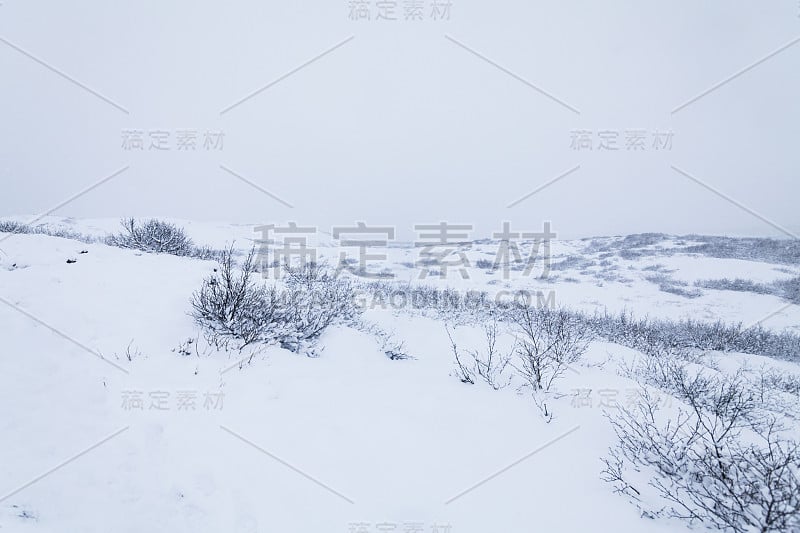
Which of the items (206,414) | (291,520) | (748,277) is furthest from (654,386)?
(748,277)

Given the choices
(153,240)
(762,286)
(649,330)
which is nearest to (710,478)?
(649,330)

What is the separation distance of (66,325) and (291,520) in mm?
Result: 3716

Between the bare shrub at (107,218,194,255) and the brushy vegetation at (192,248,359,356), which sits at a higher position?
the bare shrub at (107,218,194,255)

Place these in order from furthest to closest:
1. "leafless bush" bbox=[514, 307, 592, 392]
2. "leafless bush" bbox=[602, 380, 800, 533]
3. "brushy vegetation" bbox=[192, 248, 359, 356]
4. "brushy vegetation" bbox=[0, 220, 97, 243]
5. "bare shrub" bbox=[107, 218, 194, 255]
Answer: "bare shrub" bbox=[107, 218, 194, 255] → "brushy vegetation" bbox=[0, 220, 97, 243] → "leafless bush" bbox=[514, 307, 592, 392] → "brushy vegetation" bbox=[192, 248, 359, 356] → "leafless bush" bbox=[602, 380, 800, 533]

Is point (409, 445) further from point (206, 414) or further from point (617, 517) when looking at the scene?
point (206, 414)

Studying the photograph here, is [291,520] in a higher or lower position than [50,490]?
lower

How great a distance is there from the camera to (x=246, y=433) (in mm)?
3338

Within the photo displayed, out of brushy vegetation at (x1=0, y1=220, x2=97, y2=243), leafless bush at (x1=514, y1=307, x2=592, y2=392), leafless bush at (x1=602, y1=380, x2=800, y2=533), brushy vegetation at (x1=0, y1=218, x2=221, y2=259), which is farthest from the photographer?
brushy vegetation at (x1=0, y1=218, x2=221, y2=259)

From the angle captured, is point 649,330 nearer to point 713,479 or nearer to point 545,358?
point 545,358

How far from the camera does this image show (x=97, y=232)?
18.8 m

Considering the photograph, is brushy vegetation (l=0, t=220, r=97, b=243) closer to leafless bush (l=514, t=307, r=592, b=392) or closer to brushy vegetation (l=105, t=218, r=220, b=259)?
brushy vegetation (l=105, t=218, r=220, b=259)

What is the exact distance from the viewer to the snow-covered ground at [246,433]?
8.70 ft

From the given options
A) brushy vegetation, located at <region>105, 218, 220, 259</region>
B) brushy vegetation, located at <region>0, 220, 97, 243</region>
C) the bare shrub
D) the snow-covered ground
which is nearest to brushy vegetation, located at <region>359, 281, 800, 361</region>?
the snow-covered ground

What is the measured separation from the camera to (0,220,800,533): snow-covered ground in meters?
2.65
